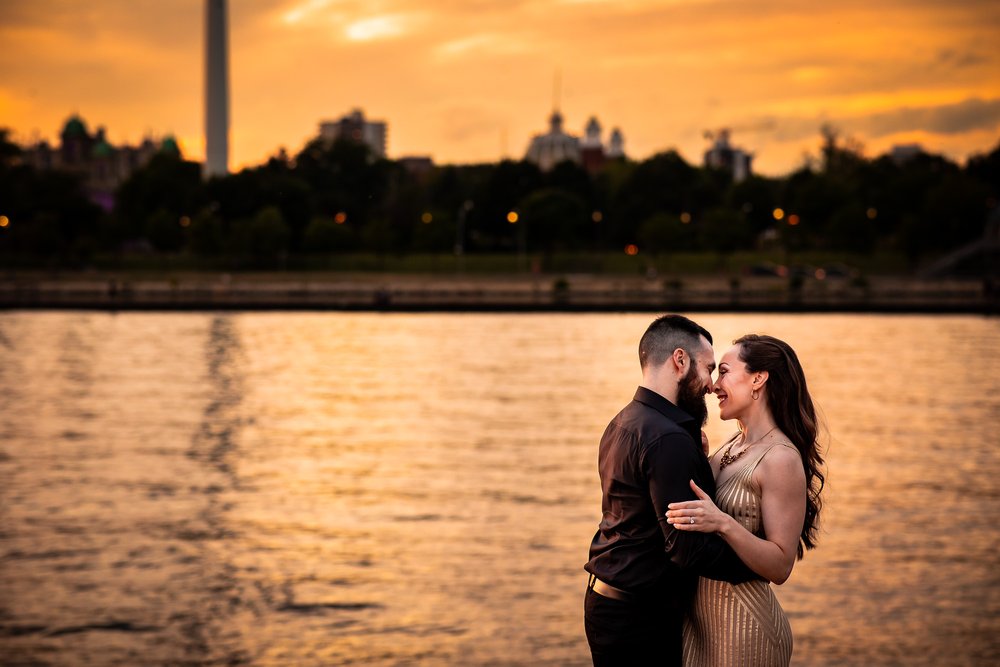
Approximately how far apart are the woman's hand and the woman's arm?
0.01 metres

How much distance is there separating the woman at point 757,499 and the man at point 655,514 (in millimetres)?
88

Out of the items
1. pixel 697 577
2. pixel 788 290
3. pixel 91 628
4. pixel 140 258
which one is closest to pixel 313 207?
pixel 140 258

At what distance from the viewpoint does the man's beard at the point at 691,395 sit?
5.13 metres

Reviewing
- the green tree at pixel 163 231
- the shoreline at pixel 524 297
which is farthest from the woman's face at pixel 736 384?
the green tree at pixel 163 231

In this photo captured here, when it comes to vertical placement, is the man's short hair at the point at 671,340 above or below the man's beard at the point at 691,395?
above

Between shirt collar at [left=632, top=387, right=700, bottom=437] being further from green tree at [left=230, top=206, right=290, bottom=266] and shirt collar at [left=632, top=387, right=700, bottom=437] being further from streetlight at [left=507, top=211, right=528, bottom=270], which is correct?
green tree at [left=230, top=206, right=290, bottom=266]

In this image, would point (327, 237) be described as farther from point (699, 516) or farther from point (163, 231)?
point (699, 516)

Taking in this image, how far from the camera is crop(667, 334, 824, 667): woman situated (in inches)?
190

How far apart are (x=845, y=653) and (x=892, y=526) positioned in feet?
19.2

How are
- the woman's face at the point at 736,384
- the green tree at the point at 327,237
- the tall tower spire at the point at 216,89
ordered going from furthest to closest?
the tall tower spire at the point at 216,89, the green tree at the point at 327,237, the woman's face at the point at 736,384

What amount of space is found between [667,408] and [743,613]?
0.86 metres

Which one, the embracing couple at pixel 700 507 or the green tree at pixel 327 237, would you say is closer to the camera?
the embracing couple at pixel 700 507

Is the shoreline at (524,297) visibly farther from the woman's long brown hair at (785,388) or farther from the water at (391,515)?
the woman's long brown hair at (785,388)

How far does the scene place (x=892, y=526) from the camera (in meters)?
18.3
